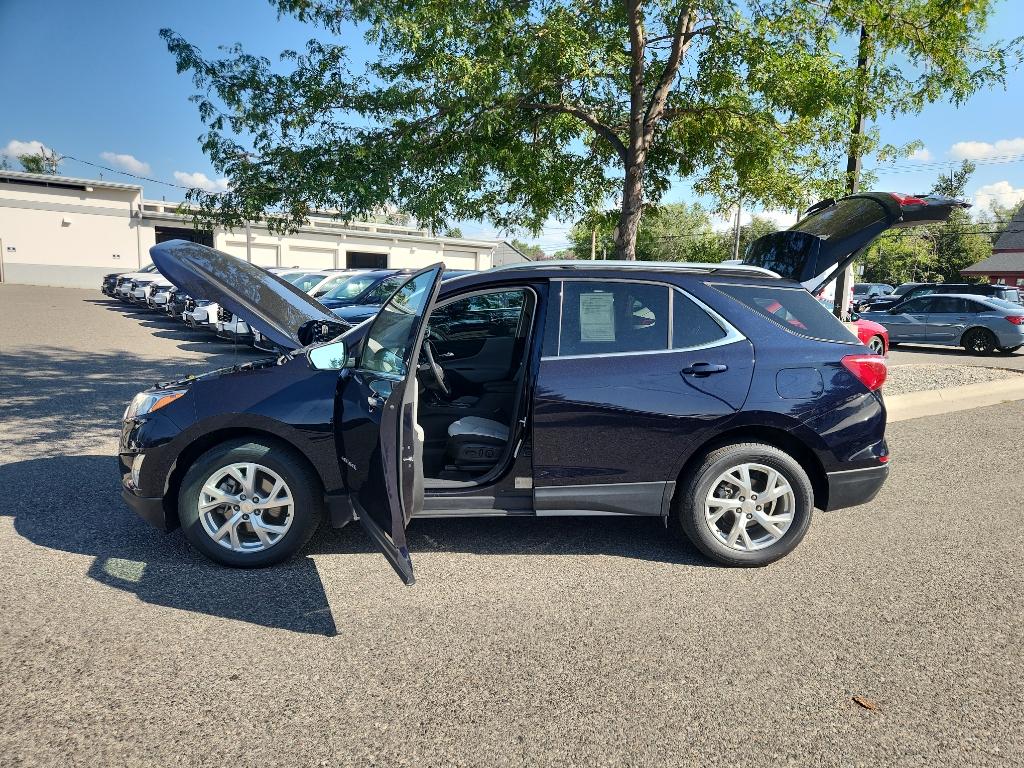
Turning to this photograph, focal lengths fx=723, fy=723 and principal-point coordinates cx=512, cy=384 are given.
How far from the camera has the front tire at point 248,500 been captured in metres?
3.84

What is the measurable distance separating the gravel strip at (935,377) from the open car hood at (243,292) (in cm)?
812

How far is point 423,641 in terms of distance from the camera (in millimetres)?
3215

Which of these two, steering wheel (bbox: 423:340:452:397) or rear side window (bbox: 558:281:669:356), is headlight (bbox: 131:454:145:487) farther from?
rear side window (bbox: 558:281:669:356)

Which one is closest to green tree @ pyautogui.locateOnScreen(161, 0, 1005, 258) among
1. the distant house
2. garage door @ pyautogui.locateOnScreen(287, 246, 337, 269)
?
garage door @ pyautogui.locateOnScreen(287, 246, 337, 269)

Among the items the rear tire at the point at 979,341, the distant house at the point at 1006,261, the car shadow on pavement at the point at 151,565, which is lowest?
the car shadow on pavement at the point at 151,565

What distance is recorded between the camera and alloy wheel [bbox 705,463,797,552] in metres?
4.08

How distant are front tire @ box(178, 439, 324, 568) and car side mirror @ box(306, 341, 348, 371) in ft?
1.58

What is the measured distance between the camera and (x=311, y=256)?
43875mm

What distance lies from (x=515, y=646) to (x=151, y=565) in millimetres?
2134

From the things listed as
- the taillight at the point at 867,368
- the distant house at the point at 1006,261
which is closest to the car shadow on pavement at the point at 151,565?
the taillight at the point at 867,368

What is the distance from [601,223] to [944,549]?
20.8ft

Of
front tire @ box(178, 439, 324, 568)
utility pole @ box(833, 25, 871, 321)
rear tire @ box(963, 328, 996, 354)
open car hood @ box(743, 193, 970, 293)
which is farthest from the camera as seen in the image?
rear tire @ box(963, 328, 996, 354)

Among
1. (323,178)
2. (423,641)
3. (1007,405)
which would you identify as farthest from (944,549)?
(1007,405)

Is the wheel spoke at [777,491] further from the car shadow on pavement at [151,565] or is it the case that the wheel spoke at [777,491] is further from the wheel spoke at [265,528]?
the wheel spoke at [265,528]
